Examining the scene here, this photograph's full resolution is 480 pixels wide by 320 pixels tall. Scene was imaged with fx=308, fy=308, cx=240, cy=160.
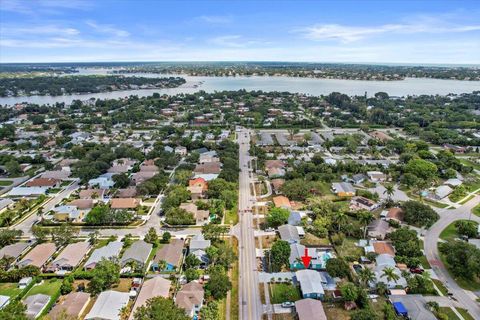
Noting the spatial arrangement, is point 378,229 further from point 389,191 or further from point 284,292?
point 284,292

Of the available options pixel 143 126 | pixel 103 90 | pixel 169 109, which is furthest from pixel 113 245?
A: pixel 103 90

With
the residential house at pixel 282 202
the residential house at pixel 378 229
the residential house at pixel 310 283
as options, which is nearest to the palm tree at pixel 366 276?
the residential house at pixel 310 283

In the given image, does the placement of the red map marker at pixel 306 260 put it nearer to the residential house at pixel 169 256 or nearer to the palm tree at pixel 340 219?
the palm tree at pixel 340 219

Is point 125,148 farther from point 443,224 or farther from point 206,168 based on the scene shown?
point 443,224

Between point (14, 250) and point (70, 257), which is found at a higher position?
point (14, 250)

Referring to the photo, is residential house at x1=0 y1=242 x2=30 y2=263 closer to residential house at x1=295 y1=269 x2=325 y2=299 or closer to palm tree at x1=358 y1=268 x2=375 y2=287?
residential house at x1=295 y1=269 x2=325 y2=299

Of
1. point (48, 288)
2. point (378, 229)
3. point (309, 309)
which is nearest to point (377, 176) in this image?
point (378, 229)
